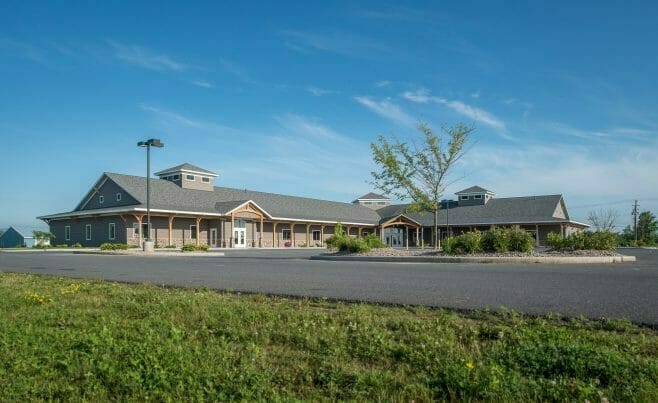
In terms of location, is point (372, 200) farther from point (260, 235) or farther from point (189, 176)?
point (189, 176)

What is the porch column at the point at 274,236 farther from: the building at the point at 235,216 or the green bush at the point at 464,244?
the green bush at the point at 464,244

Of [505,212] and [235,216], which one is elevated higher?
[505,212]

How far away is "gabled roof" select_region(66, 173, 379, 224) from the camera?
43.6 m

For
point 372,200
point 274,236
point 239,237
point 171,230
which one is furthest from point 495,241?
point 372,200

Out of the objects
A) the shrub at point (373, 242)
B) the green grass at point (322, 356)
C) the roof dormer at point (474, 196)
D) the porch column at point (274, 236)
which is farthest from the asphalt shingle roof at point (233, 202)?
the green grass at point (322, 356)

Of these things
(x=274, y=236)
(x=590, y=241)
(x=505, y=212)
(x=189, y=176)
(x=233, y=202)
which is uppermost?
(x=189, y=176)

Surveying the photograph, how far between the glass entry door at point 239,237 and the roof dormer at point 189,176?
5324 mm

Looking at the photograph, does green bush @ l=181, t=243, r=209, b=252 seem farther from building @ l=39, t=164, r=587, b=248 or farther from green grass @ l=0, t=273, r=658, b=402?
green grass @ l=0, t=273, r=658, b=402

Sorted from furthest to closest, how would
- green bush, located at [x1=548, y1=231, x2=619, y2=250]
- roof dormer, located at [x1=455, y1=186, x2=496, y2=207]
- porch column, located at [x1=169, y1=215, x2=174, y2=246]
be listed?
roof dormer, located at [x1=455, y1=186, x2=496, y2=207] → porch column, located at [x1=169, y1=215, x2=174, y2=246] → green bush, located at [x1=548, y1=231, x2=619, y2=250]

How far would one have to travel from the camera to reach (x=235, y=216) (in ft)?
156

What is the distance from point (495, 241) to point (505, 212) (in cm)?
3808

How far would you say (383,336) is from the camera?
5129mm

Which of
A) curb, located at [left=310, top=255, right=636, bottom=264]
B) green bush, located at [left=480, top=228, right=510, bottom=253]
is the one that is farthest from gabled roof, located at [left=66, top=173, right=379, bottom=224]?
green bush, located at [left=480, top=228, right=510, bottom=253]

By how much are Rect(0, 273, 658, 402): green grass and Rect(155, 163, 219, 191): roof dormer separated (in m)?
43.7
